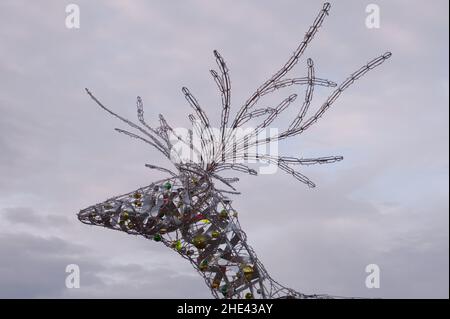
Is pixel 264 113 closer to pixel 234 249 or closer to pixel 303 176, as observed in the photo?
pixel 303 176

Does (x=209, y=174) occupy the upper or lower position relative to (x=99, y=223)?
upper
